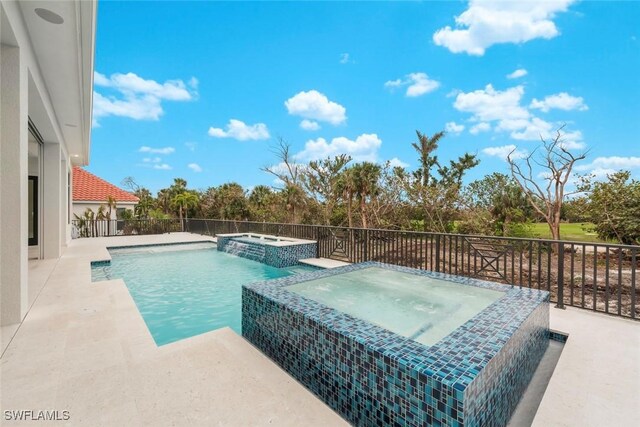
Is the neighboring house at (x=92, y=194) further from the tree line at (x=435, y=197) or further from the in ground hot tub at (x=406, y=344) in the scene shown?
the in ground hot tub at (x=406, y=344)

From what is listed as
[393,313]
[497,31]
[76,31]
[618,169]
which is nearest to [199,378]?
[393,313]

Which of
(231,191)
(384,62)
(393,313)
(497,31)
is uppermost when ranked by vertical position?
(384,62)

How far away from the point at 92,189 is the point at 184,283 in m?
15.6

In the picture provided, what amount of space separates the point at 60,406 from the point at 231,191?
22746 millimetres

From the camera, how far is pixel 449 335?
2.01 meters

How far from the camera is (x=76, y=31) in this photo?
328 cm

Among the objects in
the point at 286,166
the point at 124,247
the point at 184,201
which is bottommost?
the point at 124,247

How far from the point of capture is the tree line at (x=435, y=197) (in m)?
10.5

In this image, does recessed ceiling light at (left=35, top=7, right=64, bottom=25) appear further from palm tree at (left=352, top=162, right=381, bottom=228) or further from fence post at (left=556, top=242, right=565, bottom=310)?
palm tree at (left=352, top=162, right=381, bottom=228)

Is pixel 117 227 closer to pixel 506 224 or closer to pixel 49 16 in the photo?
pixel 49 16

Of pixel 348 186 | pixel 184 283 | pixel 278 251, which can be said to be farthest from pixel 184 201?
pixel 184 283

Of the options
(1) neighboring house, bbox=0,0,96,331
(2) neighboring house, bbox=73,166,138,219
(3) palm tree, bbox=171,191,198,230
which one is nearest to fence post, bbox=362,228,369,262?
(1) neighboring house, bbox=0,0,96,331

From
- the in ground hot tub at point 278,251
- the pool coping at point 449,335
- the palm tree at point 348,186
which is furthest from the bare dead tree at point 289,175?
the pool coping at point 449,335

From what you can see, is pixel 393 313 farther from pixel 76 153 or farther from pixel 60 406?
pixel 76 153
